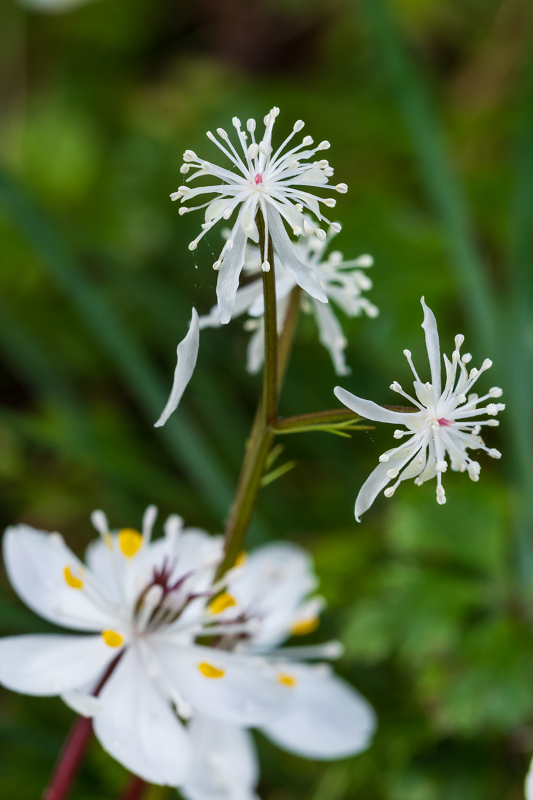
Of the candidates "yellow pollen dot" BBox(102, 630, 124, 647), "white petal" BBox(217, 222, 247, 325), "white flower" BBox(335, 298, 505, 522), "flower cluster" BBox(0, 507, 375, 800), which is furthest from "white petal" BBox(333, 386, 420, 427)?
"yellow pollen dot" BBox(102, 630, 124, 647)

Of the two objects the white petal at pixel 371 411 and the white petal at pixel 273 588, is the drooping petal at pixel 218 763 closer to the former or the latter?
the white petal at pixel 273 588

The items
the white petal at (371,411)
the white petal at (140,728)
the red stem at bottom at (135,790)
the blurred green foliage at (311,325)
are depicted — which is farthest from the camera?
the blurred green foliage at (311,325)

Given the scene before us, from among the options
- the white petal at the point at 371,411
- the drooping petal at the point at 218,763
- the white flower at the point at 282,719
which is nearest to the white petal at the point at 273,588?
the white flower at the point at 282,719

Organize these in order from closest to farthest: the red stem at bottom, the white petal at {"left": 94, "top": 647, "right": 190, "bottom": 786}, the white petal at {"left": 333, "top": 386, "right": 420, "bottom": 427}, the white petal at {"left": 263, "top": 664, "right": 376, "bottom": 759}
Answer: the white petal at {"left": 333, "top": 386, "right": 420, "bottom": 427}, the white petal at {"left": 94, "top": 647, "right": 190, "bottom": 786}, the red stem at bottom, the white petal at {"left": 263, "top": 664, "right": 376, "bottom": 759}

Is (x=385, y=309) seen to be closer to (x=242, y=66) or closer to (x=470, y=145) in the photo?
(x=470, y=145)

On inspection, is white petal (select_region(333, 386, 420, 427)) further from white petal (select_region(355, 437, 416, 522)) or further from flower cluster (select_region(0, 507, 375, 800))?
flower cluster (select_region(0, 507, 375, 800))

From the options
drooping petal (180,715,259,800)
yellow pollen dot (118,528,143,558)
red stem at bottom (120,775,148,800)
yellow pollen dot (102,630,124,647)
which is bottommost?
red stem at bottom (120,775,148,800)
